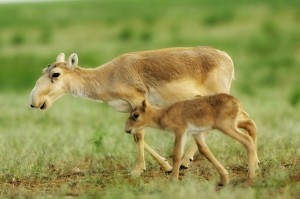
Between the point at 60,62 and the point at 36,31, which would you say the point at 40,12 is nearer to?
the point at 36,31

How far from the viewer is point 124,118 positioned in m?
16.7

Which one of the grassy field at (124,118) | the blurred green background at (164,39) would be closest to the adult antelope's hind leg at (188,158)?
the grassy field at (124,118)

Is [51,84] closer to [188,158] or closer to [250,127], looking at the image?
[188,158]

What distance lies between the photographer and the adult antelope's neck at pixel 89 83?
1025 centimetres

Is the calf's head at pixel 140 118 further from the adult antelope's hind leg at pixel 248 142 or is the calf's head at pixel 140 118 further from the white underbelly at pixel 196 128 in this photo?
the adult antelope's hind leg at pixel 248 142

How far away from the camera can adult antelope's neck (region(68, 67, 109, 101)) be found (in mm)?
10250

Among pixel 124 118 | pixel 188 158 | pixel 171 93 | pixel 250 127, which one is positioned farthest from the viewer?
pixel 124 118

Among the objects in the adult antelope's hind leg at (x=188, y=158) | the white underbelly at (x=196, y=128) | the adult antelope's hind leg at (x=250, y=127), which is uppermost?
the white underbelly at (x=196, y=128)

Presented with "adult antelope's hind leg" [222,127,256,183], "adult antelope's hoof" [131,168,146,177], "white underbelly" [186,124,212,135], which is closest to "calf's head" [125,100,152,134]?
"white underbelly" [186,124,212,135]

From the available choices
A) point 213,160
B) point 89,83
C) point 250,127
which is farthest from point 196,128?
point 89,83

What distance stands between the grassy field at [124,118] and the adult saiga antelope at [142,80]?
901mm

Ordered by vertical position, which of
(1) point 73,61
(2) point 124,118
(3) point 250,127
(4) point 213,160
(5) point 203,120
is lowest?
(2) point 124,118

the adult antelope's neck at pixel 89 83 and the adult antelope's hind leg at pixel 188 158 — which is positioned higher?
the adult antelope's neck at pixel 89 83

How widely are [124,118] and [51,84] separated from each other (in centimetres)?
666
